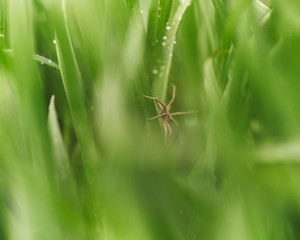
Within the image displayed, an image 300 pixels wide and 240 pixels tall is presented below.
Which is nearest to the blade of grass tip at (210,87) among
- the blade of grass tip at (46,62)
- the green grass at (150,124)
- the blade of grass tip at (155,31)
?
the green grass at (150,124)

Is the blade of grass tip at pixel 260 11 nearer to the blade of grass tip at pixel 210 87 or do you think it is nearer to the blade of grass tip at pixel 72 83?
the blade of grass tip at pixel 210 87

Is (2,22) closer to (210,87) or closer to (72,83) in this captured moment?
(72,83)

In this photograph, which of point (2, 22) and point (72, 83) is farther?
point (2, 22)

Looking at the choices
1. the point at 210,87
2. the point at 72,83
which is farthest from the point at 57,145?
the point at 210,87

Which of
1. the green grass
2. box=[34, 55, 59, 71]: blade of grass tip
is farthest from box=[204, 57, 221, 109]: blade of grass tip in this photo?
box=[34, 55, 59, 71]: blade of grass tip

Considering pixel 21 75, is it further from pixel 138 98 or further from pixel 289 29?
pixel 289 29

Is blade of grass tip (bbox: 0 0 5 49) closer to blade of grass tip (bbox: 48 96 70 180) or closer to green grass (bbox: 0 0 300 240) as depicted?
green grass (bbox: 0 0 300 240)

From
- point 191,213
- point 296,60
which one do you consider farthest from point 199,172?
point 296,60
